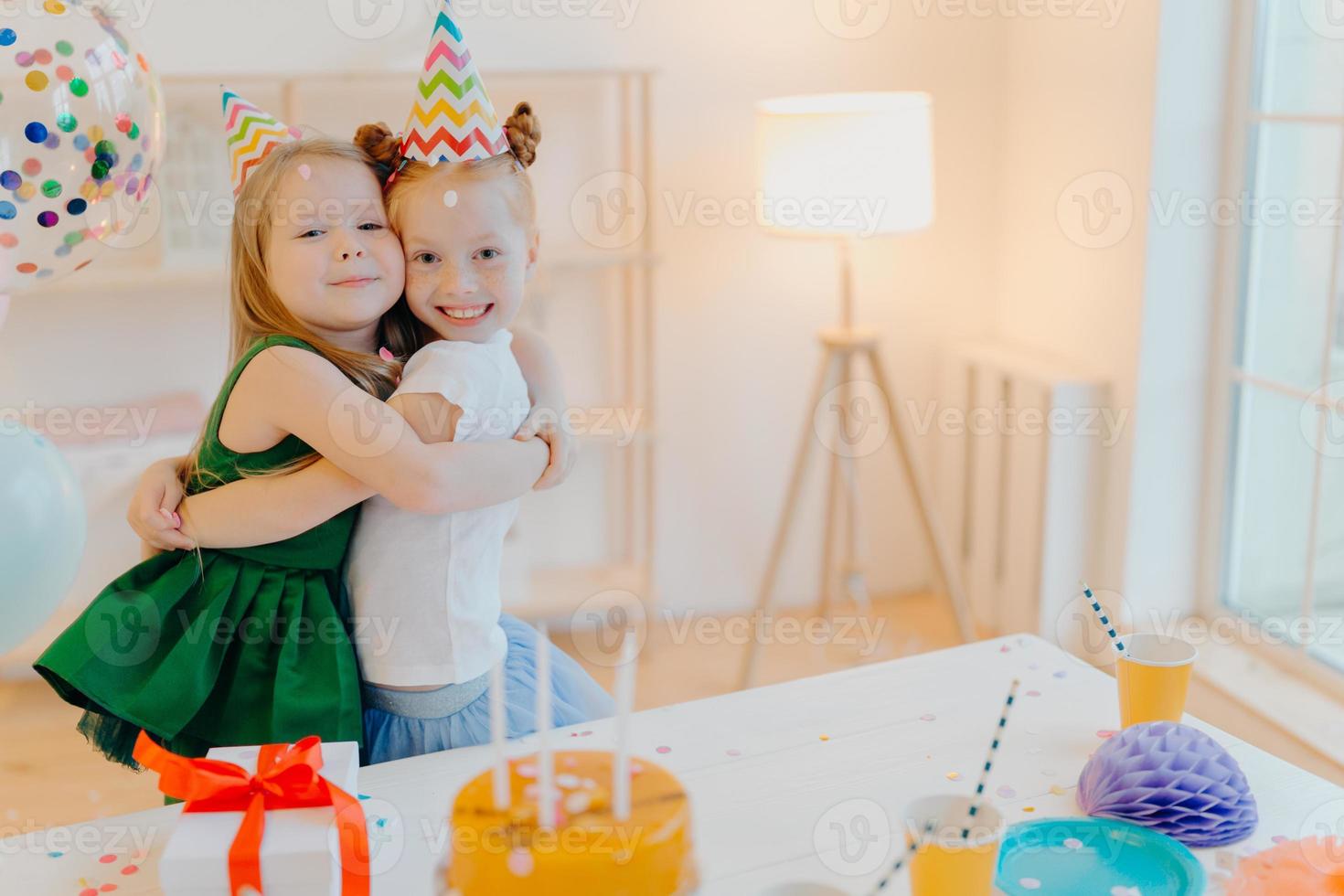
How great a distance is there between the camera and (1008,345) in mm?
3561

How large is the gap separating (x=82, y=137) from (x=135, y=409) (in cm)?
176

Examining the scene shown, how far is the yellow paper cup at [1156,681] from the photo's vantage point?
1419 mm

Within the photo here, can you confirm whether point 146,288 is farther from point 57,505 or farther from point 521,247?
point 521,247

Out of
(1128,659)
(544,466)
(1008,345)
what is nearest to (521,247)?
(544,466)

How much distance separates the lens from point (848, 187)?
2.85 m

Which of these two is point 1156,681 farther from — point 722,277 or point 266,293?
point 722,277

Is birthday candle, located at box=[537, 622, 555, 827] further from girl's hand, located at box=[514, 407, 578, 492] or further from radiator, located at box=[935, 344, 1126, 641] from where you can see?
radiator, located at box=[935, 344, 1126, 641]

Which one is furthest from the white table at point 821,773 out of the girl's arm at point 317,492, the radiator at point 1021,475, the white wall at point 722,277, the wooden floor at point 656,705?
the white wall at point 722,277

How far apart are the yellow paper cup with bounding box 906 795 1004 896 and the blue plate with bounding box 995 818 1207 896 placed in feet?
0.30

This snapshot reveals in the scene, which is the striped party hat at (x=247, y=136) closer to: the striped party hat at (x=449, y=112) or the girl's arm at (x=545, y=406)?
the striped party hat at (x=449, y=112)

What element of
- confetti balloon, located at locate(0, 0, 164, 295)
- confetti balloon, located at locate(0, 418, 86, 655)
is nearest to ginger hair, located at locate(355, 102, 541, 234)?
confetti balloon, located at locate(0, 0, 164, 295)

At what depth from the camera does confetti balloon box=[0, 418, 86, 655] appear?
4.96ft

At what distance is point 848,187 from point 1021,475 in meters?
0.91

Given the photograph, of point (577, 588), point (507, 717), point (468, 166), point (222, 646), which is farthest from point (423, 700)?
point (577, 588)
